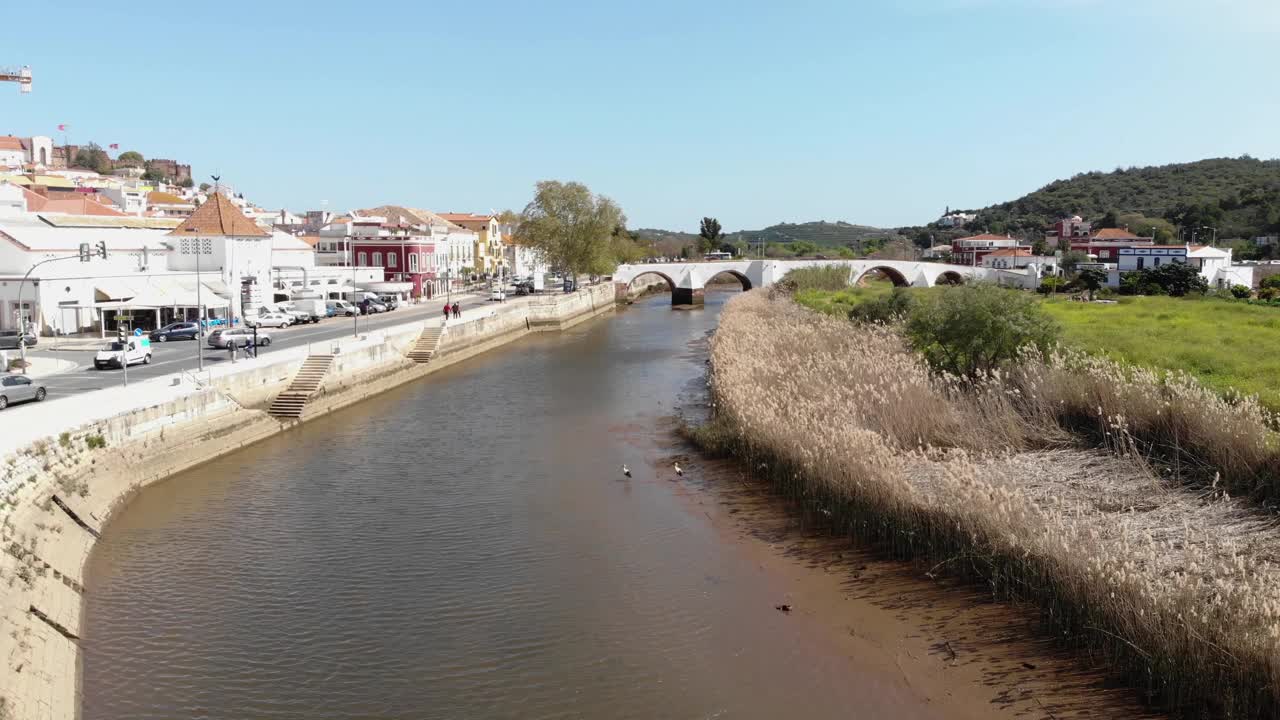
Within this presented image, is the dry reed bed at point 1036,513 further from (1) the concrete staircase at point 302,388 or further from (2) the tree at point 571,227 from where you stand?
(2) the tree at point 571,227

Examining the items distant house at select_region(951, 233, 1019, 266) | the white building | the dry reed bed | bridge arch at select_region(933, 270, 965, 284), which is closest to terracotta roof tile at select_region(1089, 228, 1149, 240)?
distant house at select_region(951, 233, 1019, 266)

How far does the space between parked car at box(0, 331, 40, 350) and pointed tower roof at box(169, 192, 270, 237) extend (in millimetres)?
11877

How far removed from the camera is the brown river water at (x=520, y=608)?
11.0 m

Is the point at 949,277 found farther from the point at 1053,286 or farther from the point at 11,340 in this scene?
the point at 11,340

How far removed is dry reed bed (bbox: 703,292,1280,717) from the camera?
9734mm

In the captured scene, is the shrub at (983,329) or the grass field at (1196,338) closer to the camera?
the grass field at (1196,338)

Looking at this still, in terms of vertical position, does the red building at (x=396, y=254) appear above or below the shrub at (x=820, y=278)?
above

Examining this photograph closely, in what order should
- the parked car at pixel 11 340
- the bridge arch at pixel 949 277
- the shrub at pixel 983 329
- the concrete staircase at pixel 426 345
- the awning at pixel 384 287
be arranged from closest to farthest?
the shrub at pixel 983 329, the parked car at pixel 11 340, the concrete staircase at pixel 426 345, the awning at pixel 384 287, the bridge arch at pixel 949 277

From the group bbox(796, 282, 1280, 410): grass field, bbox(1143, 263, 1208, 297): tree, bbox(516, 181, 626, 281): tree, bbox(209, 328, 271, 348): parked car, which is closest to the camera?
bbox(796, 282, 1280, 410): grass field

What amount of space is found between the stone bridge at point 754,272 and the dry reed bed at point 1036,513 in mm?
57406

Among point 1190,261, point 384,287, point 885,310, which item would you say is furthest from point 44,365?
point 1190,261

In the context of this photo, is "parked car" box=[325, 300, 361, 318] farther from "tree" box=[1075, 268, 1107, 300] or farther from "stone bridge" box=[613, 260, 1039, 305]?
"tree" box=[1075, 268, 1107, 300]

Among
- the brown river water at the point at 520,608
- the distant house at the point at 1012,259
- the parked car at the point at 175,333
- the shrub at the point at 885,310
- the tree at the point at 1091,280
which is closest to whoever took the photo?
the brown river water at the point at 520,608

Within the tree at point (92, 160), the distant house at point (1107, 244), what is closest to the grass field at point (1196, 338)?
the distant house at point (1107, 244)
